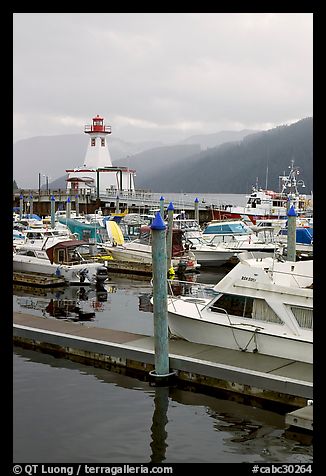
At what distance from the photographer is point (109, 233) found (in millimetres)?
36219

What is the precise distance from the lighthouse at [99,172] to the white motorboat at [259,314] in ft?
185

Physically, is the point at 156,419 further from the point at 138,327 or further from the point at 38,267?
the point at 38,267

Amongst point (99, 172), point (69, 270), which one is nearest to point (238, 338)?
point (69, 270)

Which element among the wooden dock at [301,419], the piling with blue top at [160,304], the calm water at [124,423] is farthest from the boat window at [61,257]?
the wooden dock at [301,419]

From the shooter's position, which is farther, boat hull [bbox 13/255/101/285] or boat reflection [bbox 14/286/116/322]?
boat hull [bbox 13/255/101/285]

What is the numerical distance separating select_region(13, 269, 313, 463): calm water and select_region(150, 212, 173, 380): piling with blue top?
60cm

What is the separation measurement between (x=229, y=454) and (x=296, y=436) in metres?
1.38

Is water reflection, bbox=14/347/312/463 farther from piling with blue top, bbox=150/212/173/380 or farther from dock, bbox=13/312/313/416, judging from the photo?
piling with blue top, bbox=150/212/173/380

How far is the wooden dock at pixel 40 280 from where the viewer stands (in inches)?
1020

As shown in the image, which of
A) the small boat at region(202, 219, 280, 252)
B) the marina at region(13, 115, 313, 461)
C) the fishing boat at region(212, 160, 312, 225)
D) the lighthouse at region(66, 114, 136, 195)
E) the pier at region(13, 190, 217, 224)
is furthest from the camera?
the lighthouse at region(66, 114, 136, 195)

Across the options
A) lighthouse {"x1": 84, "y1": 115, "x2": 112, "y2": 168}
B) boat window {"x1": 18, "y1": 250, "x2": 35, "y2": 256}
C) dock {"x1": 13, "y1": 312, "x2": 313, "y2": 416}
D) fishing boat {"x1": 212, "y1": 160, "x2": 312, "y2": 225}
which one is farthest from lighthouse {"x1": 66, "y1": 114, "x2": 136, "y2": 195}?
dock {"x1": 13, "y1": 312, "x2": 313, "y2": 416}

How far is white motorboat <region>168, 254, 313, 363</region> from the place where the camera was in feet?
40.8

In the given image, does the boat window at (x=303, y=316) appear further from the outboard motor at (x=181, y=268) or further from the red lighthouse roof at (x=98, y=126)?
the red lighthouse roof at (x=98, y=126)
